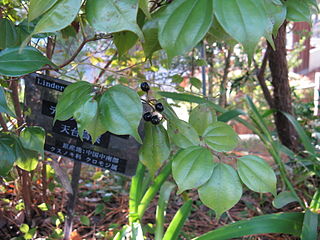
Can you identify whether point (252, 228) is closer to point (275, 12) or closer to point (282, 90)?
point (275, 12)

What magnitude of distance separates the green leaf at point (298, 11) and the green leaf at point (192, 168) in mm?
263

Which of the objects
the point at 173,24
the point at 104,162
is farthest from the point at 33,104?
the point at 173,24

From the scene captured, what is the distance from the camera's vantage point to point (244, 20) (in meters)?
0.35

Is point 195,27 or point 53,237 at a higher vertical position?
point 195,27

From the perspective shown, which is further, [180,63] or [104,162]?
[180,63]

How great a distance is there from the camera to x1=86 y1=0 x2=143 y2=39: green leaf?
0.36 m

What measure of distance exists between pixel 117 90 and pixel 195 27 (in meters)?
0.14

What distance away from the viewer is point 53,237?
1.09 metres

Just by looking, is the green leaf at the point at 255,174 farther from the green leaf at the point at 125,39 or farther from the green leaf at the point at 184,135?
the green leaf at the point at 125,39

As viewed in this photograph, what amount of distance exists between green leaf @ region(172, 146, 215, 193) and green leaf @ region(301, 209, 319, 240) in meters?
0.54

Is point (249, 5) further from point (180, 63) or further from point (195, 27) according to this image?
point (180, 63)

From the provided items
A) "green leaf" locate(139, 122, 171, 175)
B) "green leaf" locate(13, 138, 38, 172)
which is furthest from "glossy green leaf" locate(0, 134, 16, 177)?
"green leaf" locate(139, 122, 171, 175)

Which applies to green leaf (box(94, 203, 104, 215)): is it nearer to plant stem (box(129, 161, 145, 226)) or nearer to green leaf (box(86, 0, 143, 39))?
plant stem (box(129, 161, 145, 226))

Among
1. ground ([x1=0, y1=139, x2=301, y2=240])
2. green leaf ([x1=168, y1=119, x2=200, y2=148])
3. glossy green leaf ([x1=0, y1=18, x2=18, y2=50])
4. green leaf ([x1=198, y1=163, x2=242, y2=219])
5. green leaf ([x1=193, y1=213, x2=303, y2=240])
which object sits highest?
glossy green leaf ([x1=0, y1=18, x2=18, y2=50])
